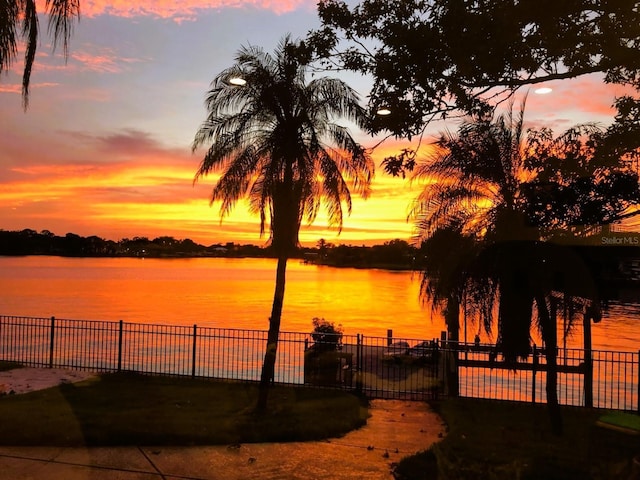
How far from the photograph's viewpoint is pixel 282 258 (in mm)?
13836

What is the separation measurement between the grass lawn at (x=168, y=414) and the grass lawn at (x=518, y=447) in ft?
6.87

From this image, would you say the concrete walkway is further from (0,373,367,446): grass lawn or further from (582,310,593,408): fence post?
(582,310,593,408): fence post

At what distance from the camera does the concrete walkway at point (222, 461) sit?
7867 mm

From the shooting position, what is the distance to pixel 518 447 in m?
9.90

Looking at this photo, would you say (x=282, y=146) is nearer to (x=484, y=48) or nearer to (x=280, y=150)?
(x=280, y=150)

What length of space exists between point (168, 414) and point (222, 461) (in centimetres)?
310

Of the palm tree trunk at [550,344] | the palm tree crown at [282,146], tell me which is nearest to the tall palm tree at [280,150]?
the palm tree crown at [282,146]

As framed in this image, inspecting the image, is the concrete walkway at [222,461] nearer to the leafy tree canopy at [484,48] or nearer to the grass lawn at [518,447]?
the grass lawn at [518,447]

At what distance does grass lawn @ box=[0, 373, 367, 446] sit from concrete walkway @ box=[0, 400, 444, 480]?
1.19ft

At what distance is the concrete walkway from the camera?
25.8ft

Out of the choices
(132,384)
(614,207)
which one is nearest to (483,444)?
(614,207)

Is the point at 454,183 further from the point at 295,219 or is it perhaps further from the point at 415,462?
the point at 415,462

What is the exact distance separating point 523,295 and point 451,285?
141 cm

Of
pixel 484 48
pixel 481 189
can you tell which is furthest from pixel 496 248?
pixel 484 48
